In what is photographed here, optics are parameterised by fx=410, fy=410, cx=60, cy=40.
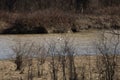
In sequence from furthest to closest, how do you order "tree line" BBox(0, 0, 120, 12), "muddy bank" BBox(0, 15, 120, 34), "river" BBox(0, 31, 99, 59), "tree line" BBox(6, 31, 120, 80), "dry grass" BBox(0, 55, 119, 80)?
"tree line" BBox(0, 0, 120, 12) < "muddy bank" BBox(0, 15, 120, 34) < "river" BBox(0, 31, 99, 59) < "dry grass" BBox(0, 55, 119, 80) < "tree line" BBox(6, 31, 120, 80)

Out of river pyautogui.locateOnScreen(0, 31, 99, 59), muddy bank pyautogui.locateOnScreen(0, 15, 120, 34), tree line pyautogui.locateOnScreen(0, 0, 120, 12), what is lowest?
river pyautogui.locateOnScreen(0, 31, 99, 59)

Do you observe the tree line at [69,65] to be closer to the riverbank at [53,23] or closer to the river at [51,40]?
the river at [51,40]

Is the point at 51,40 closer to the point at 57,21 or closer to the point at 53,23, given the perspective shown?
the point at 53,23

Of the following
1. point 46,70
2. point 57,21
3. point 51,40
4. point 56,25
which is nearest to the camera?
point 46,70

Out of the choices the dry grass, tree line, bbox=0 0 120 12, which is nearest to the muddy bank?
tree line, bbox=0 0 120 12

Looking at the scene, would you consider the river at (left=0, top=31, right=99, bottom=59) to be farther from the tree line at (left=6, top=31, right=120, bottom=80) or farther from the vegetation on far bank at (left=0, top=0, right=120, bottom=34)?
the tree line at (left=6, top=31, right=120, bottom=80)

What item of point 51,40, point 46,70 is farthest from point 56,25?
point 46,70

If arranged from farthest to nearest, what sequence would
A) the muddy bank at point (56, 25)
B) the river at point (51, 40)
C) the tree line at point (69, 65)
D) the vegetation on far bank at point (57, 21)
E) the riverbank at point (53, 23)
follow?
the vegetation on far bank at point (57, 21)
the riverbank at point (53, 23)
the muddy bank at point (56, 25)
the river at point (51, 40)
the tree line at point (69, 65)

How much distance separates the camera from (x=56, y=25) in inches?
1407

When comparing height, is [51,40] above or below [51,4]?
below

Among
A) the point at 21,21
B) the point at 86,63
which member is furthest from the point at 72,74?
the point at 21,21

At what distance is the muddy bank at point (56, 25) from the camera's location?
3475cm

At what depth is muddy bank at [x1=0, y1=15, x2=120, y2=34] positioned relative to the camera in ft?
114

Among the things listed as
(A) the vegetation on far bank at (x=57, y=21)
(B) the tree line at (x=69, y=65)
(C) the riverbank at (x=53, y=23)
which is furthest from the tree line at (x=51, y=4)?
(B) the tree line at (x=69, y=65)
